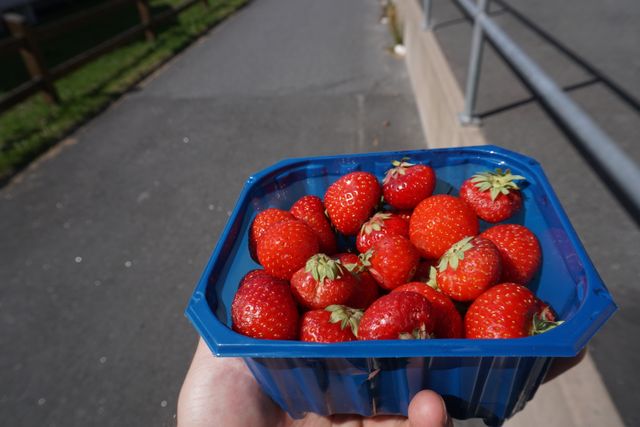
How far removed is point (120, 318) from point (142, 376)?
0.51 m

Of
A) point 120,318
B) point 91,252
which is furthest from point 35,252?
point 120,318

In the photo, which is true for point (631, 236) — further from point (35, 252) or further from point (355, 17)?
point (355, 17)

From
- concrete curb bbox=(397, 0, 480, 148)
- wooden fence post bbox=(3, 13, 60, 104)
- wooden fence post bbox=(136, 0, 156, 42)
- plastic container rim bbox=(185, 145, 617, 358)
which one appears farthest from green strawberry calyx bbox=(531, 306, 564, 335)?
wooden fence post bbox=(136, 0, 156, 42)

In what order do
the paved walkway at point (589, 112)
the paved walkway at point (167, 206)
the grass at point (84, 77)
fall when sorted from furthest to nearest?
the grass at point (84, 77)
the paved walkway at point (167, 206)
the paved walkway at point (589, 112)

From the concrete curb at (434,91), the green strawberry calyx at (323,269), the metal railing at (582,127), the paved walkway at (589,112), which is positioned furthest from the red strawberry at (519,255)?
the concrete curb at (434,91)

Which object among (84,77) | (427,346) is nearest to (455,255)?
(427,346)

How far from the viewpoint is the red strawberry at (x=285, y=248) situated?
1.38 metres

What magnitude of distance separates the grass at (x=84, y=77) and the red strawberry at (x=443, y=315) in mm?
4905

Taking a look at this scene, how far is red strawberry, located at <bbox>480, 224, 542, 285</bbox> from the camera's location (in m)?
1.33

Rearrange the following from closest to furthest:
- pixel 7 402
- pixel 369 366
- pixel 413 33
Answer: pixel 369 366 → pixel 7 402 → pixel 413 33

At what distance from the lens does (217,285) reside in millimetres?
1273

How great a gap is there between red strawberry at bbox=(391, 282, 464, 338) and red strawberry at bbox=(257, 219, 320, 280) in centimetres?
35

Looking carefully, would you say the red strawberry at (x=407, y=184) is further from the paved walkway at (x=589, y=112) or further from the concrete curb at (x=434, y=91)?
the concrete curb at (x=434, y=91)

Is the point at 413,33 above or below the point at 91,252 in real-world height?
above
